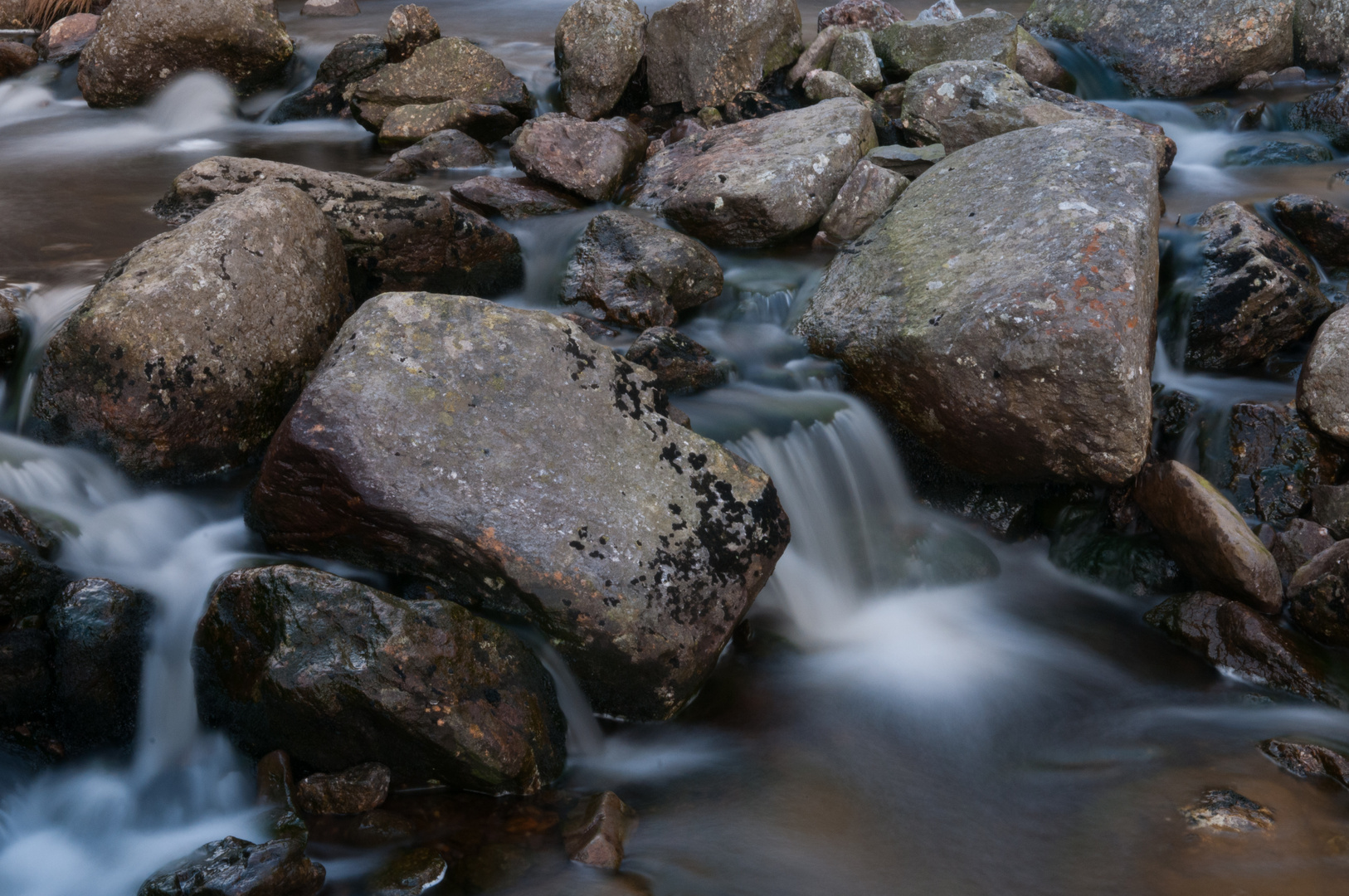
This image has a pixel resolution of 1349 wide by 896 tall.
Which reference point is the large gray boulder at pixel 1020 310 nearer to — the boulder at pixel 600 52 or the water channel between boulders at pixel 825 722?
the water channel between boulders at pixel 825 722

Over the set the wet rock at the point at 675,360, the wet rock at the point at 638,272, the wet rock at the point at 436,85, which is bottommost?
the wet rock at the point at 675,360

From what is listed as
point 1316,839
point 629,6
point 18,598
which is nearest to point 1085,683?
point 1316,839

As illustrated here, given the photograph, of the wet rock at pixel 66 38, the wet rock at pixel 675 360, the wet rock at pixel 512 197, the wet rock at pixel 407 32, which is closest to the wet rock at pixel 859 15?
the wet rock at pixel 407 32

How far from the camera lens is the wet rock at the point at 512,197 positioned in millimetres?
6828

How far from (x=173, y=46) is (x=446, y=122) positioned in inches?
125

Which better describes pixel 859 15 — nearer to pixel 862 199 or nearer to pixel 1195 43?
pixel 1195 43

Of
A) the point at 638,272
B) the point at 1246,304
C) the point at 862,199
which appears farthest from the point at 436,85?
the point at 1246,304

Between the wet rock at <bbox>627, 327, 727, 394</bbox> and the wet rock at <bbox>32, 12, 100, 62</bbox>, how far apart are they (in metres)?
9.47

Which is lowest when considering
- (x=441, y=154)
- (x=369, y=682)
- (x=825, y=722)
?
(x=825, y=722)

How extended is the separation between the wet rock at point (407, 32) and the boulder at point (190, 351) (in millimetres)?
5144

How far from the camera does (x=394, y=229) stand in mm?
5508

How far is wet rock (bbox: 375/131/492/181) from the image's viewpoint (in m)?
7.77

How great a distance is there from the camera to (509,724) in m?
3.34

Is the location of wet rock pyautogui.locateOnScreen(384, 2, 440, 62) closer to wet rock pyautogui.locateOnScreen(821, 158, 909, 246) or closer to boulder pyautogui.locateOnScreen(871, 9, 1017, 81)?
boulder pyautogui.locateOnScreen(871, 9, 1017, 81)
